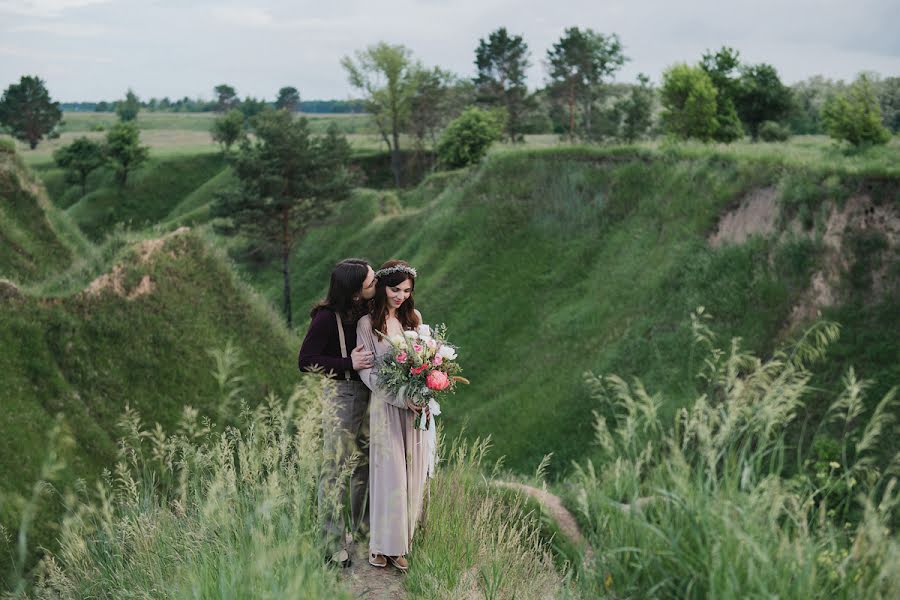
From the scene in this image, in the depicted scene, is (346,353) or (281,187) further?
(281,187)

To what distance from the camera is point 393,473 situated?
7.31m

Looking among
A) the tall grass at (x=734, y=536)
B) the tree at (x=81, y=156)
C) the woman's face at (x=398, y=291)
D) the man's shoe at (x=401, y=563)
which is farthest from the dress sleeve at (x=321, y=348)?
the tree at (x=81, y=156)

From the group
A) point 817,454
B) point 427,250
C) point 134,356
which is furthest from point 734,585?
point 427,250

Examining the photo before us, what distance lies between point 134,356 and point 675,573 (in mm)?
16898

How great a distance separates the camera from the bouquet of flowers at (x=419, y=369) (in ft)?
23.6

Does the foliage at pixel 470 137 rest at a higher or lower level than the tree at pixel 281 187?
higher

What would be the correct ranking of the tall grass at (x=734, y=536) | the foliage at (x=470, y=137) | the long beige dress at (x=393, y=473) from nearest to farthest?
the tall grass at (x=734, y=536) < the long beige dress at (x=393, y=473) < the foliage at (x=470, y=137)

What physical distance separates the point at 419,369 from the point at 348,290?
1132mm

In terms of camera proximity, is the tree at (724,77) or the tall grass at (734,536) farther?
the tree at (724,77)

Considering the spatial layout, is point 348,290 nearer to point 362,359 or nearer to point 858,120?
point 362,359

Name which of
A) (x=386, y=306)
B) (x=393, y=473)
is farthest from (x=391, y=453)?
(x=386, y=306)

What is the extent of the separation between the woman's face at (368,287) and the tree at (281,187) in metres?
39.3

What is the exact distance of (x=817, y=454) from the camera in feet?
58.1

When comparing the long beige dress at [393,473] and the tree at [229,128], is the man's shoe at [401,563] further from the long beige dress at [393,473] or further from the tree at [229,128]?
the tree at [229,128]
